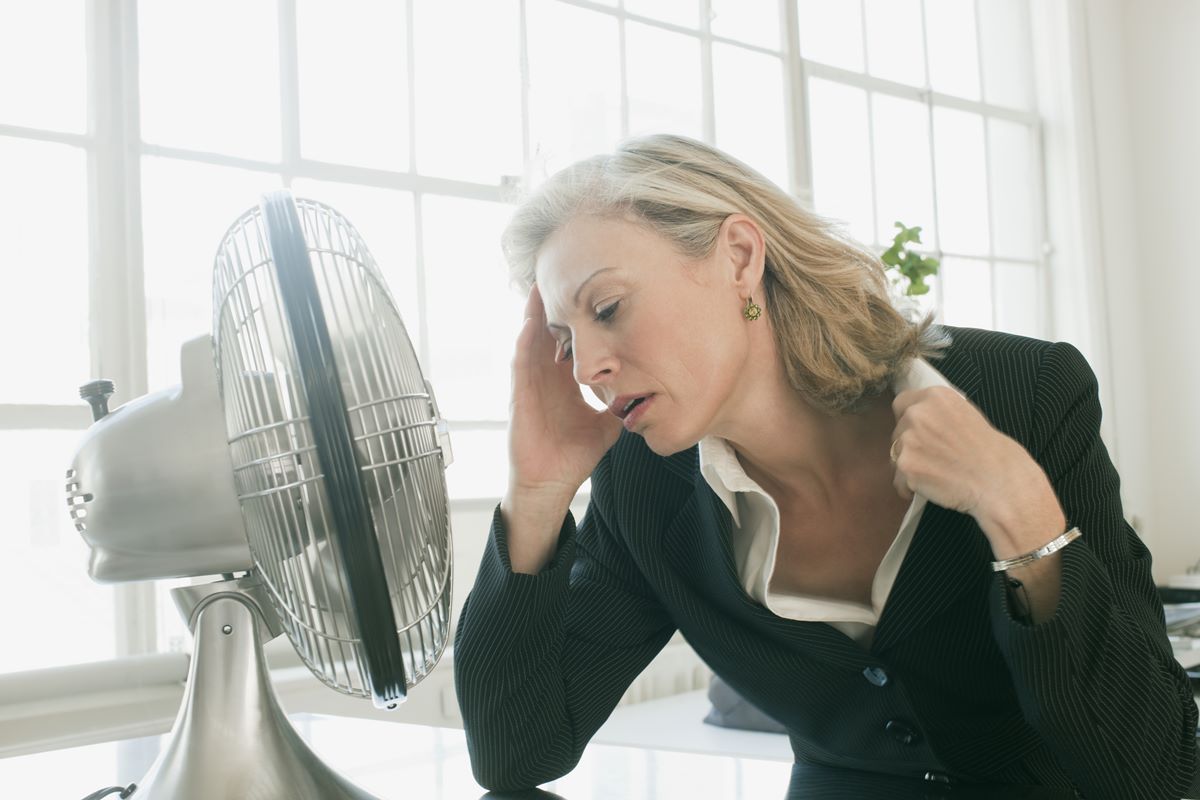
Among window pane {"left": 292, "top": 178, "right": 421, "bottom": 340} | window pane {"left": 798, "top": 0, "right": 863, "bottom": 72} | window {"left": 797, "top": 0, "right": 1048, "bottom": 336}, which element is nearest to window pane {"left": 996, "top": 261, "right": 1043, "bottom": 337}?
window {"left": 797, "top": 0, "right": 1048, "bottom": 336}

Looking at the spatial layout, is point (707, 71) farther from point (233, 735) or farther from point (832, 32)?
point (233, 735)

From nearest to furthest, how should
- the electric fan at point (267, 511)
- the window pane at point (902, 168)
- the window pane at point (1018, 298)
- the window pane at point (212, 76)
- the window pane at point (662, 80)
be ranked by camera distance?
the electric fan at point (267, 511) < the window pane at point (212, 76) < the window pane at point (662, 80) < the window pane at point (902, 168) < the window pane at point (1018, 298)

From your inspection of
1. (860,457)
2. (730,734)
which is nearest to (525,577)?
(860,457)

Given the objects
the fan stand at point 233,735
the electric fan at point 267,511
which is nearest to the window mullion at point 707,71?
the electric fan at point 267,511

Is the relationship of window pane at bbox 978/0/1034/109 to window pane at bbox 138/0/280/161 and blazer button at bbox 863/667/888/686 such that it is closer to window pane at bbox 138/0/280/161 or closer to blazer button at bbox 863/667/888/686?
window pane at bbox 138/0/280/161

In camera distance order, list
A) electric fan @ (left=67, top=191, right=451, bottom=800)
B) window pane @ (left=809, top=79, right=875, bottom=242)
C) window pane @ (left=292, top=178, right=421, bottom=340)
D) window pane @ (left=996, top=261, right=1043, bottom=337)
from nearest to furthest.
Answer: electric fan @ (left=67, top=191, right=451, bottom=800), window pane @ (left=292, top=178, right=421, bottom=340), window pane @ (left=809, top=79, right=875, bottom=242), window pane @ (left=996, top=261, right=1043, bottom=337)

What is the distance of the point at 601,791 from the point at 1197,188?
4.86 metres

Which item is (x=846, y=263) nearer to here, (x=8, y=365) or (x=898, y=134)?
(x=8, y=365)

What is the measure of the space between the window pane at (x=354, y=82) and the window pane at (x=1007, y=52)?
10.3 feet

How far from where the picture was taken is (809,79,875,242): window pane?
4051mm

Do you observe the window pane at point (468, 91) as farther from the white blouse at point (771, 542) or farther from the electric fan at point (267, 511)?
the electric fan at point (267, 511)

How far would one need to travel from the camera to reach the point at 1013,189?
16.3 feet

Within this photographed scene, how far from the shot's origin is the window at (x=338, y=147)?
2.22 m

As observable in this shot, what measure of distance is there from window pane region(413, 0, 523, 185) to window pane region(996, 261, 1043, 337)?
8.89ft
